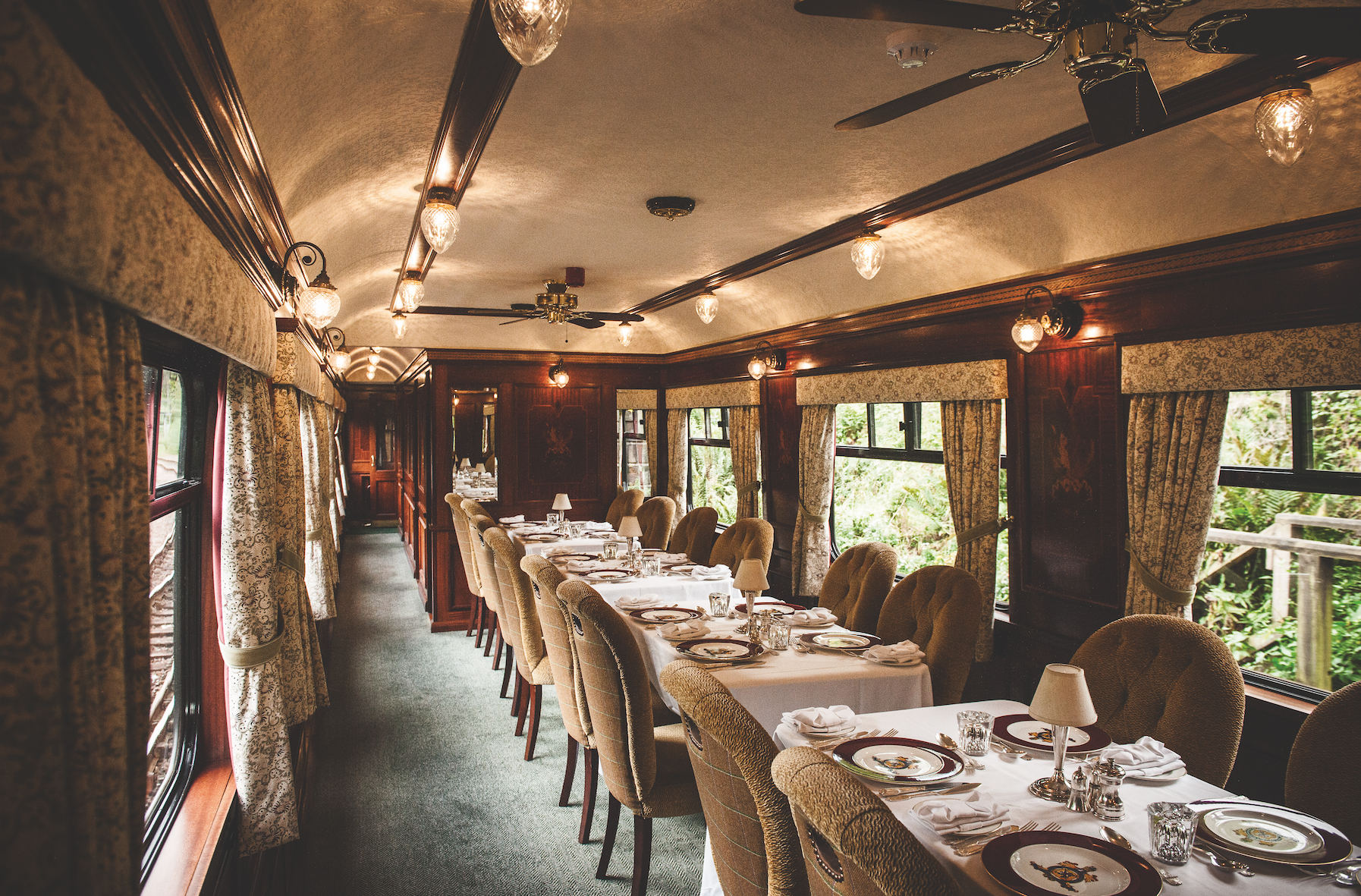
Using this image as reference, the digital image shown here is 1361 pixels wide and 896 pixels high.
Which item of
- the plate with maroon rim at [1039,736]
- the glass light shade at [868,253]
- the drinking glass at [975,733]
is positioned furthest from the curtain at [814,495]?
the drinking glass at [975,733]

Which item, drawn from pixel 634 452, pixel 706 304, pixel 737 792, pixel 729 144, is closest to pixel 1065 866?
pixel 737 792

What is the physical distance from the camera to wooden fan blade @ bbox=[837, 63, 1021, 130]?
1.77 metres

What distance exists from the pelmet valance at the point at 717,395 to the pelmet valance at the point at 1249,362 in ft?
11.4

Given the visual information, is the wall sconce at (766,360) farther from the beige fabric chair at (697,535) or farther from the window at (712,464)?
the beige fabric chair at (697,535)

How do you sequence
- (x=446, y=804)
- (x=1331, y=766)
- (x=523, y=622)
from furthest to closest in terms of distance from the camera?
1. (x=523, y=622)
2. (x=446, y=804)
3. (x=1331, y=766)

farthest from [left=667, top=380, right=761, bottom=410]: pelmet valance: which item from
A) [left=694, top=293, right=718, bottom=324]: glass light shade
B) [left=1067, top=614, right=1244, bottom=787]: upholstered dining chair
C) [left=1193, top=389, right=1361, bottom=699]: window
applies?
[left=1067, top=614, right=1244, bottom=787]: upholstered dining chair

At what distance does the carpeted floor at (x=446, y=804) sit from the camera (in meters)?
3.14

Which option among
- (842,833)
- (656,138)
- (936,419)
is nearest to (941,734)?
(842,833)

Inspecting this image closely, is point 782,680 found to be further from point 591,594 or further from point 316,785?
point 316,785

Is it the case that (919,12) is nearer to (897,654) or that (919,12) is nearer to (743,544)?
(897,654)

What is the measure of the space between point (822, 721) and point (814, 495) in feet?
12.3

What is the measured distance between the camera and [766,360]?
21.3 ft

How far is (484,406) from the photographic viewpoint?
25.4ft

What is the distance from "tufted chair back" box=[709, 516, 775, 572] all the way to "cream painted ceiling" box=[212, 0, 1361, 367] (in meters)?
1.74
